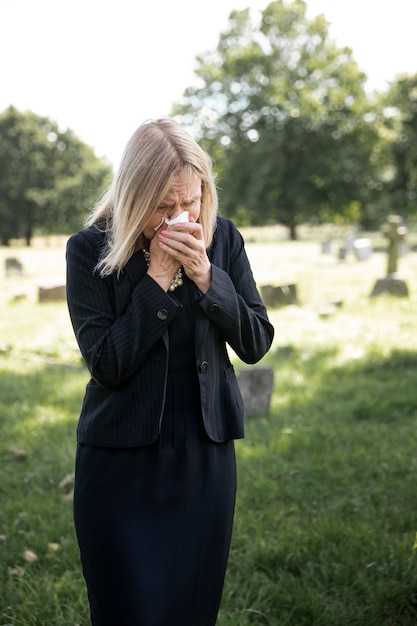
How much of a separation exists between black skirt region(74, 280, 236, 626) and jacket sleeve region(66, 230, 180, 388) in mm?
166

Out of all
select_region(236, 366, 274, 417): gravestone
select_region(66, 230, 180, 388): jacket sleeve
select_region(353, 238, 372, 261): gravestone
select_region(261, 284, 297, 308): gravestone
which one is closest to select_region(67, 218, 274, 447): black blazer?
select_region(66, 230, 180, 388): jacket sleeve

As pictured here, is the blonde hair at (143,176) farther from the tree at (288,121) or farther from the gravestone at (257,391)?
the tree at (288,121)

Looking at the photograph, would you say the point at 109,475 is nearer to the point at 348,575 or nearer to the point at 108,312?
the point at 108,312

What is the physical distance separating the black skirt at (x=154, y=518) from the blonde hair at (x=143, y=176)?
1.11 feet

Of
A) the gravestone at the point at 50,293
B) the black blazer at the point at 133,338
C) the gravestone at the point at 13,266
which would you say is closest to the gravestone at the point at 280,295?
the gravestone at the point at 50,293

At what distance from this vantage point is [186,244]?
82.9 inches

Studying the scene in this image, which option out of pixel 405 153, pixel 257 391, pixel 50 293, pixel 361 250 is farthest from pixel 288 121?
pixel 257 391

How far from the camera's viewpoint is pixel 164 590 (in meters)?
2.22

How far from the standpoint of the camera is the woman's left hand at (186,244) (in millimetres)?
2086

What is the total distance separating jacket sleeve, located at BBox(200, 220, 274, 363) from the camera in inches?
88.5

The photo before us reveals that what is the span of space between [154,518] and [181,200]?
1.05 m

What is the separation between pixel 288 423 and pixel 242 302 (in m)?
3.94

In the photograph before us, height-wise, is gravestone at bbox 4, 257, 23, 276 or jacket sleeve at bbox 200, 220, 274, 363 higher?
jacket sleeve at bbox 200, 220, 274, 363

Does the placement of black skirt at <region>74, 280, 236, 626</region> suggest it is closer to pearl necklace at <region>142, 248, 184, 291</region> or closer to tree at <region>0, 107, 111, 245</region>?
pearl necklace at <region>142, 248, 184, 291</region>
